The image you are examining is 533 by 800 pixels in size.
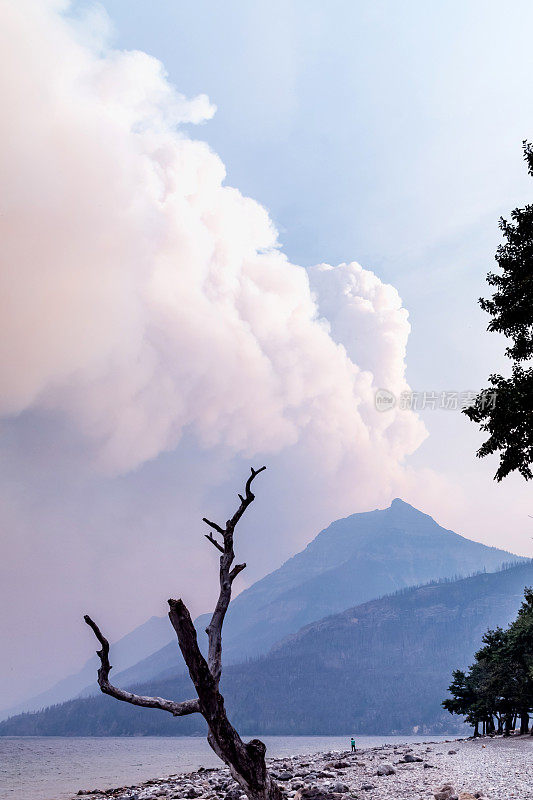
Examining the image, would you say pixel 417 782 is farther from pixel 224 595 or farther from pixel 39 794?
pixel 39 794

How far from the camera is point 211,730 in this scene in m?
10.5

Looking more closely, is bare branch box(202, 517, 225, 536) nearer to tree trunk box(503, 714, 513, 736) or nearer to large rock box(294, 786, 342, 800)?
large rock box(294, 786, 342, 800)

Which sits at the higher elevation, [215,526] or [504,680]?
[215,526]

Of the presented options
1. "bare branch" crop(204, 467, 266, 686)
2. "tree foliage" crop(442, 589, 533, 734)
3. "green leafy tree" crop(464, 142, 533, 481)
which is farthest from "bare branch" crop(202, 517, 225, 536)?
"tree foliage" crop(442, 589, 533, 734)

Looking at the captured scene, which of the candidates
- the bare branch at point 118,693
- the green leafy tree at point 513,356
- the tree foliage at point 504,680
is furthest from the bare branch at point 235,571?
the tree foliage at point 504,680

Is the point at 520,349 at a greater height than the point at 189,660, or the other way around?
the point at 520,349

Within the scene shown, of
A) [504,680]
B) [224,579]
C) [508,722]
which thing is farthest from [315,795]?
[508,722]

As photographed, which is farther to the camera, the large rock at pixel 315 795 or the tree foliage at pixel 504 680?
the tree foliage at pixel 504 680

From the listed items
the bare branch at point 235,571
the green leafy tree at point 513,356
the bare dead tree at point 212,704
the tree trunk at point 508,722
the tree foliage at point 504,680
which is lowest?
the tree trunk at point 508,722

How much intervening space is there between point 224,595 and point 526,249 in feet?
52.7

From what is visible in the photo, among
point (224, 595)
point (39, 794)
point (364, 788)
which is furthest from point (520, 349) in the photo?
point (39, 794)

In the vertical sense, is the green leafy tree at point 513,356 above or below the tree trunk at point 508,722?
above

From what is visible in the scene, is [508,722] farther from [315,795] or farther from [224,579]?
[224,579]

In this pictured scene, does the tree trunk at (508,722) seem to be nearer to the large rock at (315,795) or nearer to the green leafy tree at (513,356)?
the large rock at (315,795)
